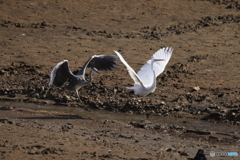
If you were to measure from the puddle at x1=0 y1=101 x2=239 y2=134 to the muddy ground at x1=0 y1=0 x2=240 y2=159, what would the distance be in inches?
5.8

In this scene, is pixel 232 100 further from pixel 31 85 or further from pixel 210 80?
pixel 31 85

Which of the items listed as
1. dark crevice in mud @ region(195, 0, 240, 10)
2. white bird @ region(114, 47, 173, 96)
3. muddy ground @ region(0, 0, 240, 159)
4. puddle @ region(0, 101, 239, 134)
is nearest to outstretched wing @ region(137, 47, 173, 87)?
white bird @ region(114, 47, 173, 96)

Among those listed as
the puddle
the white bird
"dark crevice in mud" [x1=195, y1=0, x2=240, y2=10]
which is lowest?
the puddle

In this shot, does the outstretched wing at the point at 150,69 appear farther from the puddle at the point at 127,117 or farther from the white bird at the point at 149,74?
the puddle at the point at 127,117

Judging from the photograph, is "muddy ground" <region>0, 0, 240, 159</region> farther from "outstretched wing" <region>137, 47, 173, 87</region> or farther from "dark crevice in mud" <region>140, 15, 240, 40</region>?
"outstretched wing" <region>137, 47, 173, 87</region>

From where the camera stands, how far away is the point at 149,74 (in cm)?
1021

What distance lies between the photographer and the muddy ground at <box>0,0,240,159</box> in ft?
26.1

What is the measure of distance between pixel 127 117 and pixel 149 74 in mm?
1046

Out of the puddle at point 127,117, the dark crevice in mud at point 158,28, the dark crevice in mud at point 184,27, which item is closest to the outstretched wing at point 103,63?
the puddle at point 127,117

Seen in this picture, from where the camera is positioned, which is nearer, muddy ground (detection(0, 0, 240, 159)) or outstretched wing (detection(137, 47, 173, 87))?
muddy ground (detection(0, 0, 240, 159))

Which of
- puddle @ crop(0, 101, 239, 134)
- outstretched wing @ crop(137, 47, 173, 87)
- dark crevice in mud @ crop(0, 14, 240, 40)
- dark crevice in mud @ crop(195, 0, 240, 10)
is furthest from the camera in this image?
dark crevice in mud @ crop(195, 0, 240, 10)

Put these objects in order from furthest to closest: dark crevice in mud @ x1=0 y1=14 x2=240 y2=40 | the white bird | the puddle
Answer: dark crevice in mud @ x1=0 y1=14 x2=240 y2=40
the white bird
the puddle

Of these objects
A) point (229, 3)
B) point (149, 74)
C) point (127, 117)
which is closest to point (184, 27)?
point (229, 3)

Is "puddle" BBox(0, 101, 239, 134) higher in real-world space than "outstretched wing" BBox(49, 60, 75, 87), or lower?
lower
